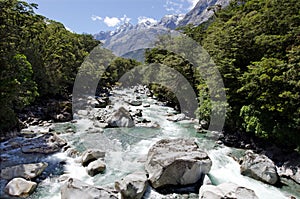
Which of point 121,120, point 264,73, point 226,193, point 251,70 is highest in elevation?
point 251,70

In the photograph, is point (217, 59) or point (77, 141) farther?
point (217, 59)

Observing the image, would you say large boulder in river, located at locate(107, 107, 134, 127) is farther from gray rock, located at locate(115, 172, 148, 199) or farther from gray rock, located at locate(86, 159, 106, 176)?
gray rock, located at locate(115, 172, 148, 199)

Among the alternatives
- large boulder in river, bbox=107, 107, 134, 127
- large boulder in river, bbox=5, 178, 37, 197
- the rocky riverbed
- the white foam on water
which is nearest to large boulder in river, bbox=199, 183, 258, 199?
the rocky riverbed

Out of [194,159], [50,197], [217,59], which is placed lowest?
[50,197]

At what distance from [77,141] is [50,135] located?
1.89m

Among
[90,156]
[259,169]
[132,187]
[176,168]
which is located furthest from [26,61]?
[259,169]

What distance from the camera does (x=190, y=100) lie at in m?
26.6

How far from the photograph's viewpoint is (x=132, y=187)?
31.1 ft

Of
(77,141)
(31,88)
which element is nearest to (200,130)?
(77,141)

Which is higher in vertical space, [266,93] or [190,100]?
[266,93]

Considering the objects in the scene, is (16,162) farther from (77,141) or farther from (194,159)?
(194,159)

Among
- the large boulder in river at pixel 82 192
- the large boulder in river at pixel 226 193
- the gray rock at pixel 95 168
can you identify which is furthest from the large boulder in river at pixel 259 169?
the gray rock at pixel 95 168

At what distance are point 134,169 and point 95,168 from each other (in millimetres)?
2025

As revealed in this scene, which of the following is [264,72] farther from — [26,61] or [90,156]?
[26,61]
